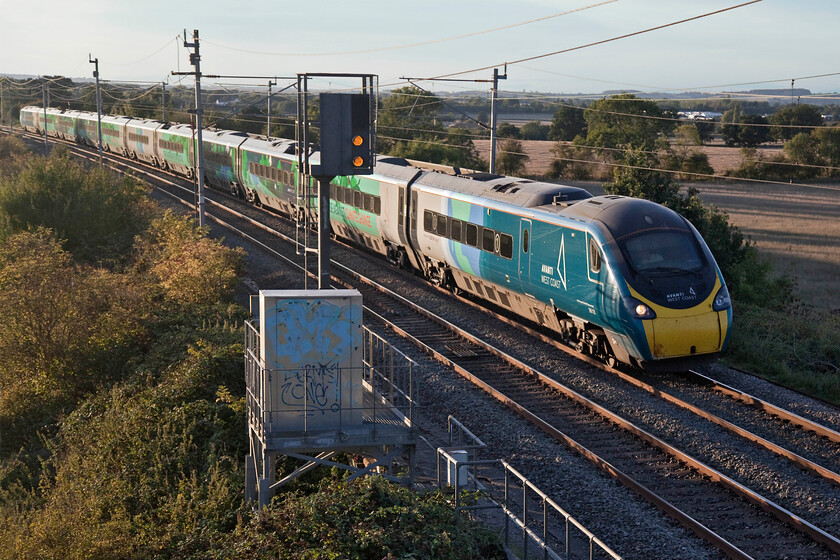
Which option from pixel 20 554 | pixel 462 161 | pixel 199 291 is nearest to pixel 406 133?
pixel 462 161

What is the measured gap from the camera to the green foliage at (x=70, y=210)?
30.7 meters

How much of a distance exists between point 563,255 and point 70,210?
21428mm

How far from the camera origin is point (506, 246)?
19.1 m

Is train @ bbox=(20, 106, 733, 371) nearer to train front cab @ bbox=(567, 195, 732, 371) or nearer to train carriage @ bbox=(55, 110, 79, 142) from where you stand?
train front cab @ bbox=(567, 195, 732, 371)

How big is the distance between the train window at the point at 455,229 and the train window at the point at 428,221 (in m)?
1.13

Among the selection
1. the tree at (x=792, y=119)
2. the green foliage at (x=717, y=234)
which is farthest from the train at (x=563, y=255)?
the tree at (x=792, y=119)

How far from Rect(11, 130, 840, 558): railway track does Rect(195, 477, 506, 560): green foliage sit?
348 centimetres

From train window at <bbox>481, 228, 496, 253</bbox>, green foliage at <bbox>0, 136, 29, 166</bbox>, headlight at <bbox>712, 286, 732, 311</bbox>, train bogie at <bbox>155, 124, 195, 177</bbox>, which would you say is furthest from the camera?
green foliage at <bbox>0, 136, 29, 166</bbox>

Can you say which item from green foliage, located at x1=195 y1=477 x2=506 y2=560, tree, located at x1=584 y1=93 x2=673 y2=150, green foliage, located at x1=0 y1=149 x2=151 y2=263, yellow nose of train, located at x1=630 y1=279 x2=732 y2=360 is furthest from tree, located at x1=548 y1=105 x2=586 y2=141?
green foliage, located at x1=195 y1=477 x2=506 y2=560

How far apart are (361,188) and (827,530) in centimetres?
1912

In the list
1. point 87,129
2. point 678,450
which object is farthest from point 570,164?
point 678,450

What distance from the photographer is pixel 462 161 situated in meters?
66.3

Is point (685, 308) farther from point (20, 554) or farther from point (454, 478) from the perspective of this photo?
point (20, 554)

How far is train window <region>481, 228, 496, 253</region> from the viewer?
1964 centimetres
